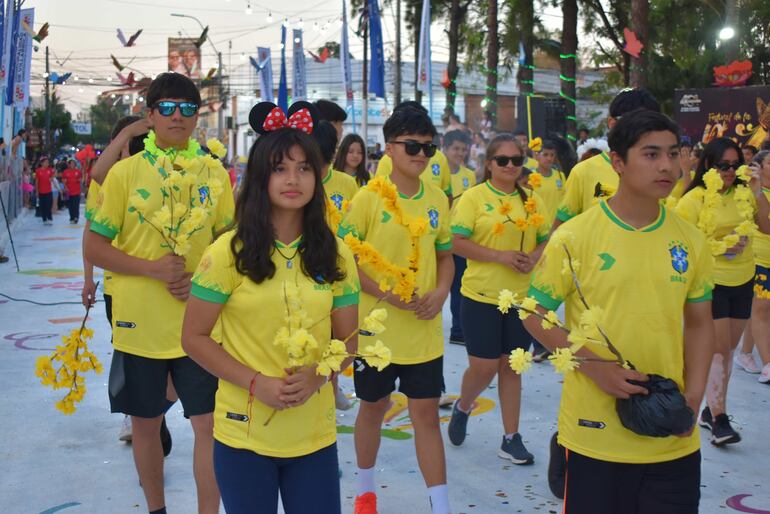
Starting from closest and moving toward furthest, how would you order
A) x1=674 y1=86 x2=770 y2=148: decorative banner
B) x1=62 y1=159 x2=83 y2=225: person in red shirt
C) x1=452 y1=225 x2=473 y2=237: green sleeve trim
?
x1=452 y1=225 x2=473 y2=237: green sleeve trim
x1=674 y1=86 x2=770 y2=148: decorative banner
x1=62 y1=159 x2=83 y2=225: person in red shirt

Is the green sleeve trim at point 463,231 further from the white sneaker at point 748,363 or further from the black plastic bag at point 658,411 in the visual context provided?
the white sneaker at point 748,363

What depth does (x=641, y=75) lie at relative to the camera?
15.9 meters

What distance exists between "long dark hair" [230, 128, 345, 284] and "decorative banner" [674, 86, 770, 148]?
1617 cm

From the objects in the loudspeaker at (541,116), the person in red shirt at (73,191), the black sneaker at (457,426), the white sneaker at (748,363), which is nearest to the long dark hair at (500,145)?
the black sneaker at (457,426)

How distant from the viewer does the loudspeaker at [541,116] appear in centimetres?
1586

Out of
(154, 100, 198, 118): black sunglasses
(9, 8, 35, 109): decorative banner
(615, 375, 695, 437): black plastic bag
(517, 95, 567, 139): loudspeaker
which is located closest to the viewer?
(615, 375, 695, 437): black plastic bag

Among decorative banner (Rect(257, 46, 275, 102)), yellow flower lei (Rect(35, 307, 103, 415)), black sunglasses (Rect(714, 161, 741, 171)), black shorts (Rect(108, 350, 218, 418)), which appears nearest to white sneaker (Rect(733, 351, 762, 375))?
black sunglasses (Rect(714, 161, 741, 171))

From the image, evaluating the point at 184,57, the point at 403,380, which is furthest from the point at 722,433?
the point at 184,57

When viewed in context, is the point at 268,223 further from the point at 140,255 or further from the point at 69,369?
the point at 69,369

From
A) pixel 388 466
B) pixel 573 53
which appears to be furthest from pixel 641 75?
pixel 388 466

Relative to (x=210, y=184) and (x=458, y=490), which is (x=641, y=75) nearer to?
(x=458, y=490)

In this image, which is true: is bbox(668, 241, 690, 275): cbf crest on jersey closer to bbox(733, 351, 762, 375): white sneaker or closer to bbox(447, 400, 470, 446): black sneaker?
bbox(447, 400, 470, 446): black sneaker

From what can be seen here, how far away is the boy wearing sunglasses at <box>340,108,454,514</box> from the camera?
4738 mm

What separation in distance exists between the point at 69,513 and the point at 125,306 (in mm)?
1375
